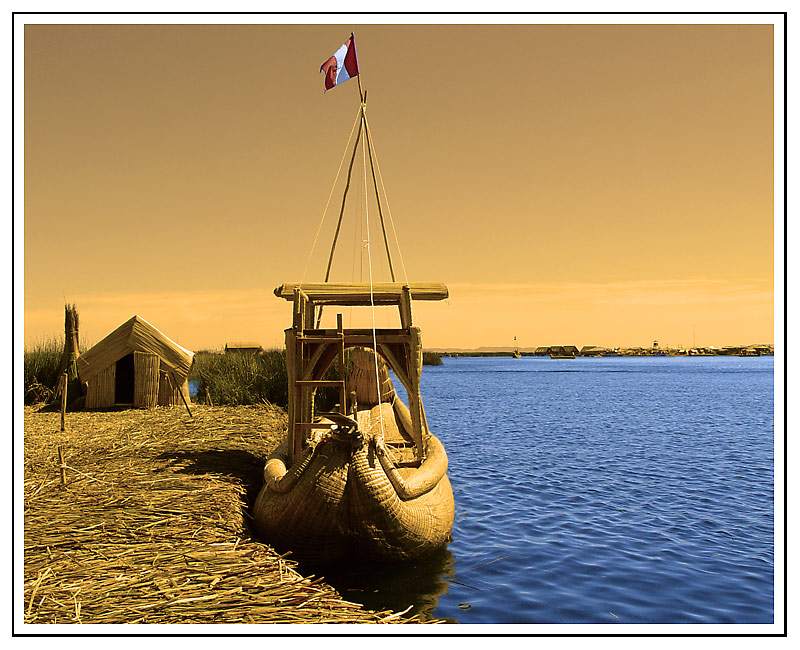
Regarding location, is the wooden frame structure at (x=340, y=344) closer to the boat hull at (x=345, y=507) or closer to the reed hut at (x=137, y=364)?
the boat hull at (x=345, y=507)

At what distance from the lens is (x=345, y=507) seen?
22.2ft

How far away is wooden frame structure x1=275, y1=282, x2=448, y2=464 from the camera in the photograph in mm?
8172

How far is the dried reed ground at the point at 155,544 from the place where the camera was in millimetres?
4707

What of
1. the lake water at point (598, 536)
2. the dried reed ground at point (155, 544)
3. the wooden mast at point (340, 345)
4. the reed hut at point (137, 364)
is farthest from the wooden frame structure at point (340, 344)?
the reed hut at point (137, 364)

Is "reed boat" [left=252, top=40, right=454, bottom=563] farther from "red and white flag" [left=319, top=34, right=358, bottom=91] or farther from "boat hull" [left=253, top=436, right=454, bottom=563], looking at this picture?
"red and white flag" [left=319, top=34, right=358, bottom=91]

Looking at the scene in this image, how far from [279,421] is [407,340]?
26.1ft

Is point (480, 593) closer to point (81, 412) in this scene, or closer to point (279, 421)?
point (279, 421)

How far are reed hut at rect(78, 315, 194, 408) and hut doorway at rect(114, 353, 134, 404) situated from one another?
1.24 meters

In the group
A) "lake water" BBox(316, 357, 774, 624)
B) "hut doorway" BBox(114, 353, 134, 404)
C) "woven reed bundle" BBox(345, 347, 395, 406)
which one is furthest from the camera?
"hut doorway" BBox(114, 353, 134, 404)

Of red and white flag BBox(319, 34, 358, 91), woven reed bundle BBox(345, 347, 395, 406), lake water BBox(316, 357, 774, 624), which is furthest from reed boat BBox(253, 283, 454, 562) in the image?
red and white flag BBox(319, 34, 358, 91)

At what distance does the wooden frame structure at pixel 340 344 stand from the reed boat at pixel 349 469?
0.05 ft
